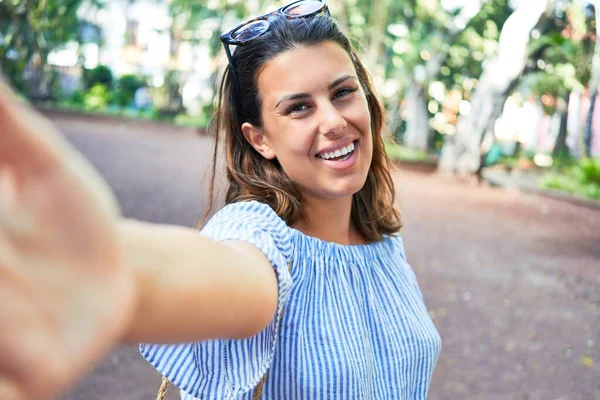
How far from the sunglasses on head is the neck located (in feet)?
1.13

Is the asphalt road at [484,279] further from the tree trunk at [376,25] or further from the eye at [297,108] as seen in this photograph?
the tree trunk at [376,25]

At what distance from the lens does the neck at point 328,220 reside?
70.9 inches

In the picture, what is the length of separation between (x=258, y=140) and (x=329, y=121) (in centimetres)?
27

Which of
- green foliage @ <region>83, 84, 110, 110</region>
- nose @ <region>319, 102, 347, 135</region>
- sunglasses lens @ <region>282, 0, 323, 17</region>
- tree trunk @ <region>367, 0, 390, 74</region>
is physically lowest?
green foliage @ <region>83, 84, 110, 110</region>

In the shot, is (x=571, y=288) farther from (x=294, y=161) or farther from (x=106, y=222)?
(x=106, y=222)

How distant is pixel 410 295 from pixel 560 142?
84.4 feet

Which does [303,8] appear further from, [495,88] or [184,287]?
[495,88]

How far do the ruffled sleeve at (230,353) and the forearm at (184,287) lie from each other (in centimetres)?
36

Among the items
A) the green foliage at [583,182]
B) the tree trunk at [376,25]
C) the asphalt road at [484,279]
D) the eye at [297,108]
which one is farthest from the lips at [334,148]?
the tree trunk at [376,25]

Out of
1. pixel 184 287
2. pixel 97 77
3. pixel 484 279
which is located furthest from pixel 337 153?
pixel 97 77

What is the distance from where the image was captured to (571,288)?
6.84 m

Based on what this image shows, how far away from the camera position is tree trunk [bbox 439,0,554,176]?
15.5m

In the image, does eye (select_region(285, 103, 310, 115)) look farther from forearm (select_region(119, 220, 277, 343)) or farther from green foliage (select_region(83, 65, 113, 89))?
green foliage (select_region(83, 65, 113, 89))

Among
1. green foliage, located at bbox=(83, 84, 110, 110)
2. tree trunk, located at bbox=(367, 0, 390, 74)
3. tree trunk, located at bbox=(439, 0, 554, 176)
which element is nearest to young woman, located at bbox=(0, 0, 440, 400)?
tree trunk, located at bbox=(439, 0, 554, 176)
